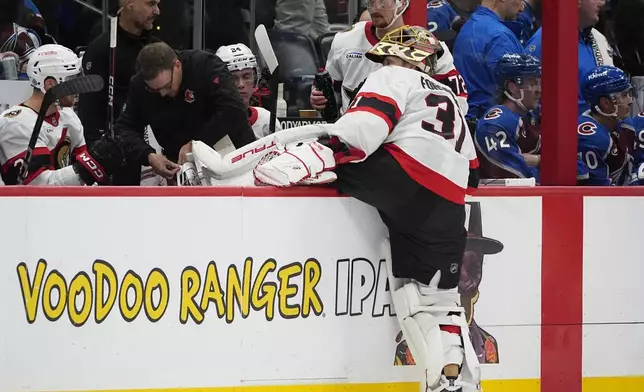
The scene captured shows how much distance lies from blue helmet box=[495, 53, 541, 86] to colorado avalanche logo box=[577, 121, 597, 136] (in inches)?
13.4

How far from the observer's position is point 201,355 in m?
3.81

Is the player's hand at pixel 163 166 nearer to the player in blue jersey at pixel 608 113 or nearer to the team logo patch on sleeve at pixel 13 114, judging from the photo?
the team logo patch on sleeve at pixel 13 114

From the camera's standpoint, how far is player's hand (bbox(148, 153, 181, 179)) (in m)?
4.49

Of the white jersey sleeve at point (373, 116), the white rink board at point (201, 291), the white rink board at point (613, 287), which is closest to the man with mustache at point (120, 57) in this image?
the white rink board at point (201, 291)

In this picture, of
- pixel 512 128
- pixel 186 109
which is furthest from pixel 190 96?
pixel 512 128

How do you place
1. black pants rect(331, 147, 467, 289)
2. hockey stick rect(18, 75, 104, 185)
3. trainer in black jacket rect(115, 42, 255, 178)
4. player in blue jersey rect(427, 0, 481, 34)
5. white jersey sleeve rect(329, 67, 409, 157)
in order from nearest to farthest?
white jersey sleeve rect(329, 67, 409, 157)
black pants rect(331, 147, 467, 289)
hockey stick rect(18, 75, 104, 185)
trainer in black jacket rect(115, 42, 255, 178)
player in blue jersey rect(427, 0, 481, 34)

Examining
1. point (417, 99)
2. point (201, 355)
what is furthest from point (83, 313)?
point (417, 99)

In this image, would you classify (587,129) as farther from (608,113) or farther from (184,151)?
(184,151)

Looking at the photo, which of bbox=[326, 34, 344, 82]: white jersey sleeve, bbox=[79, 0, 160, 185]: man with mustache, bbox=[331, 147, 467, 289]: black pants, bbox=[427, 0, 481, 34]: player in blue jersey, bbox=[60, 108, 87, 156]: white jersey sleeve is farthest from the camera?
bbox=[427, 0, 481, 34]: player in blue jersey

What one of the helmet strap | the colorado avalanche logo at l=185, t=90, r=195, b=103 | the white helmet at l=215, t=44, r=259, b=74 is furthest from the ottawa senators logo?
the colorado avalanche logo at l=185, t=90, r=195, b=103

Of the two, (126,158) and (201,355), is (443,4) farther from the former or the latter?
(201,355)

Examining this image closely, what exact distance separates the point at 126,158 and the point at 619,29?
3630mm

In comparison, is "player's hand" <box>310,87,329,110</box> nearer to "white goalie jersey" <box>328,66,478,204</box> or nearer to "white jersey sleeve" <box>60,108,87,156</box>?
"white jersey sleeve" <box>60,108,87,156</box>

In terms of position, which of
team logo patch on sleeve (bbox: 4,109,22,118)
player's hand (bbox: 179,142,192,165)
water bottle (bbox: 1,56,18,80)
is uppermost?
water bottle (bbox: 1,56,18,80)
